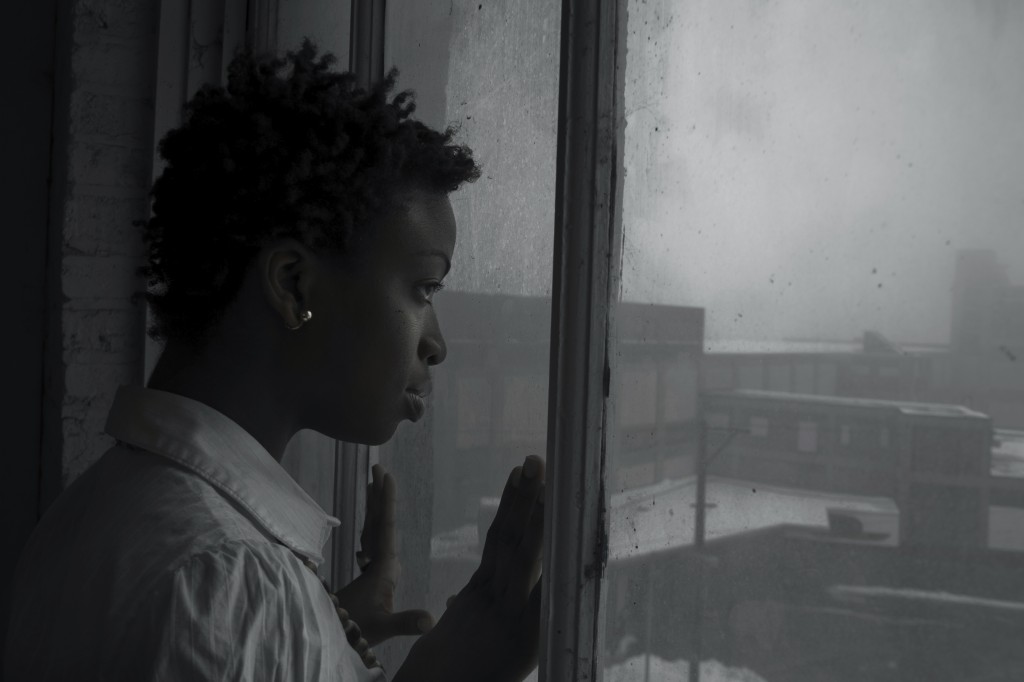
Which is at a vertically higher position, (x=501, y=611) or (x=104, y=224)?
(x=104, y=224)

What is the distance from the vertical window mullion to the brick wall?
1203mm

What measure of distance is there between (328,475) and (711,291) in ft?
3.27

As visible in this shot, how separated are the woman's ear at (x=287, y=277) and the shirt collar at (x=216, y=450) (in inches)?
4.7

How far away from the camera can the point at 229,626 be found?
719 millimetres

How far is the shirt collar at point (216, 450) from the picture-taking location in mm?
863

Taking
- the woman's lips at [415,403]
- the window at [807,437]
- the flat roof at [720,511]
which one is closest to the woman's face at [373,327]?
the woman's lips at [415,403]

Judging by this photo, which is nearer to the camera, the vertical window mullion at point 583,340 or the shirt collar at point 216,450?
the shirt collar at point 216,450

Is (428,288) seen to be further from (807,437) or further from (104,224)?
(104,224)

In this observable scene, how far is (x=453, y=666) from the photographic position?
3.30 feet

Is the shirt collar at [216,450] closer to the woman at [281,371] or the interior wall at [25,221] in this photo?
the woman at [281,371]

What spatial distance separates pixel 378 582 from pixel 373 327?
0.45 metres

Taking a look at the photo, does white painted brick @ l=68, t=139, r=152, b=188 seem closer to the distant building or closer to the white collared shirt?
the white collared shirt

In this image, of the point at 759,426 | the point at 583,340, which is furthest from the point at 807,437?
the point at 583,340

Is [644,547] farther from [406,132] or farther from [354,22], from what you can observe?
[354,22]
